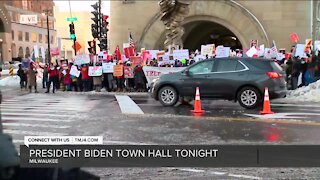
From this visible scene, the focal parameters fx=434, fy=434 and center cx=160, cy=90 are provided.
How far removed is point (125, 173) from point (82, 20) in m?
125

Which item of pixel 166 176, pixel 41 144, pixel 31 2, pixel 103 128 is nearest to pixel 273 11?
pixel 103 128

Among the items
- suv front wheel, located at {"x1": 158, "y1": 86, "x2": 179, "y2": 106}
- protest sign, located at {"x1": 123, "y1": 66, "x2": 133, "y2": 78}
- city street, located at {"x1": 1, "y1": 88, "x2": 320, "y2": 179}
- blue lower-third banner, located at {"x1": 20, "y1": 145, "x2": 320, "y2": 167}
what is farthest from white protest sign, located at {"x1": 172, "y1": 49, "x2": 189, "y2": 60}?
blue lower-third banner, located at {"x1": 20, "y1": 145, "x2": 320, "y2": 167}

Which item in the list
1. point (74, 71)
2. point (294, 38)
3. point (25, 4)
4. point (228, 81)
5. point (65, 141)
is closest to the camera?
point (65, 141)

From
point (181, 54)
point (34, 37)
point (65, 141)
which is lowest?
point (65, 141)

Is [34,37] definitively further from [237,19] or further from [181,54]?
[181,54]

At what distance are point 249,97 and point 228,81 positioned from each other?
0.83 meters

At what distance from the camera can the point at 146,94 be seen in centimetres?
1955

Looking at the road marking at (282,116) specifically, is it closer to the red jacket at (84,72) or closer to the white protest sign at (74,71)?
A: the red jacket at (84,72)

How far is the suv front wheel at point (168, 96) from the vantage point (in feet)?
46.8

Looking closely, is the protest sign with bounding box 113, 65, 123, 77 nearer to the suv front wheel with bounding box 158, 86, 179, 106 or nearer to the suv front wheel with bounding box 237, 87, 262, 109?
the suv front wheel with bounding box 158, 86, 179, 106

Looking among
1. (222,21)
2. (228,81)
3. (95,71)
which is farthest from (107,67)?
(222,21)

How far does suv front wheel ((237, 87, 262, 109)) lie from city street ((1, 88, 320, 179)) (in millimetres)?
344

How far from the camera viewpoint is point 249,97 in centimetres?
1334

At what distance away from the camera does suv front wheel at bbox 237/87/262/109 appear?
13273 millimetres
